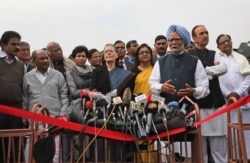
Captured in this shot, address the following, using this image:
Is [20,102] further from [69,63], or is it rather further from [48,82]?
[69,63]

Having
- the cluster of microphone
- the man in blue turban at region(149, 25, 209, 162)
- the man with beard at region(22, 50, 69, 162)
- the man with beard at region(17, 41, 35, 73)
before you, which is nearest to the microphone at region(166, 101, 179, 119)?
the cluster of microphone

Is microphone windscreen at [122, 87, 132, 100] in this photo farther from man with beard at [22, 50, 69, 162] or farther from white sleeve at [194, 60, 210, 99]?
man with beard at [22, 50, 69, 162]

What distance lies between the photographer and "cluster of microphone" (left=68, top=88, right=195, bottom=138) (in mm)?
4016

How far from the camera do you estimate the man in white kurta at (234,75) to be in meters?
6.18

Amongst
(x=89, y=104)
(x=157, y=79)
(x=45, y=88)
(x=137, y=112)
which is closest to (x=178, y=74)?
(x=157, y=79)

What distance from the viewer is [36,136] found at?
13.8 ft

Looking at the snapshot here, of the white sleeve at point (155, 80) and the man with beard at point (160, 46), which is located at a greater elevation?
the man with beard at point (160, 46)

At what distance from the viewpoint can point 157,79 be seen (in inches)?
207

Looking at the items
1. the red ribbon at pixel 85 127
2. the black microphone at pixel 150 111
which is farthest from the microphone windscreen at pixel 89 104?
the black microphone at pixel 150 111

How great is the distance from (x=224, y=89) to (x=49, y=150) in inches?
124

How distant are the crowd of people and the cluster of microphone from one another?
0.77 meters

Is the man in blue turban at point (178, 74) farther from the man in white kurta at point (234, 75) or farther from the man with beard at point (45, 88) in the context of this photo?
the man with beard at point (45, 88)

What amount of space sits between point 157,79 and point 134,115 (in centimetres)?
126

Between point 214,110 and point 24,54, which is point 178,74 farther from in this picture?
point 24,54
